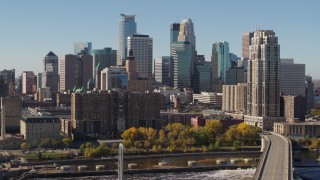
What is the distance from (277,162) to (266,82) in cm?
4867

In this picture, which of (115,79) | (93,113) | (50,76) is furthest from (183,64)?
(93,113)

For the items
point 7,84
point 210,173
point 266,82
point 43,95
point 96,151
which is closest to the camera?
point 210,173

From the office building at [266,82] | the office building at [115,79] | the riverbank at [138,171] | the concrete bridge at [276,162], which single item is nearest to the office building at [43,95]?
the office building at [115,79]

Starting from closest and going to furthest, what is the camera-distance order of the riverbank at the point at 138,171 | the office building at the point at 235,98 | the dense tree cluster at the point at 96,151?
the riverbank at the point at 138,171, the dense tree cluster at the point at 96,151, the office building at the point at 235,98

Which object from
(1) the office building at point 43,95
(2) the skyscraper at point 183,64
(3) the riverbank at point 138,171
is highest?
(2) the skyscraper at point 183,64

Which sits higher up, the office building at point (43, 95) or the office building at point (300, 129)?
the office building at point (43, 95)

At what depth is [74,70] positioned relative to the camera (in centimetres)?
18850

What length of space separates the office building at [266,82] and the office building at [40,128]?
3632 cm

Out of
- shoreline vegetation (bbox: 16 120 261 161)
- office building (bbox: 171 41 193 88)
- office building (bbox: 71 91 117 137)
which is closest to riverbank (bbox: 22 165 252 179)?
shoreline vegetation (bbox: 16 120 261 161)

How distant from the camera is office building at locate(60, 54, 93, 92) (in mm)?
185500

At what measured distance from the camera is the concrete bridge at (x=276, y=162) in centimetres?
5125

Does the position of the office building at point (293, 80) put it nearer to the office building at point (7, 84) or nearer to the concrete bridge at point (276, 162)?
the office building at point (7, 84)

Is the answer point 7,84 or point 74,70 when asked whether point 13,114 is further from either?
point 74,70

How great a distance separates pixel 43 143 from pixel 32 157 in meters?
10.5
